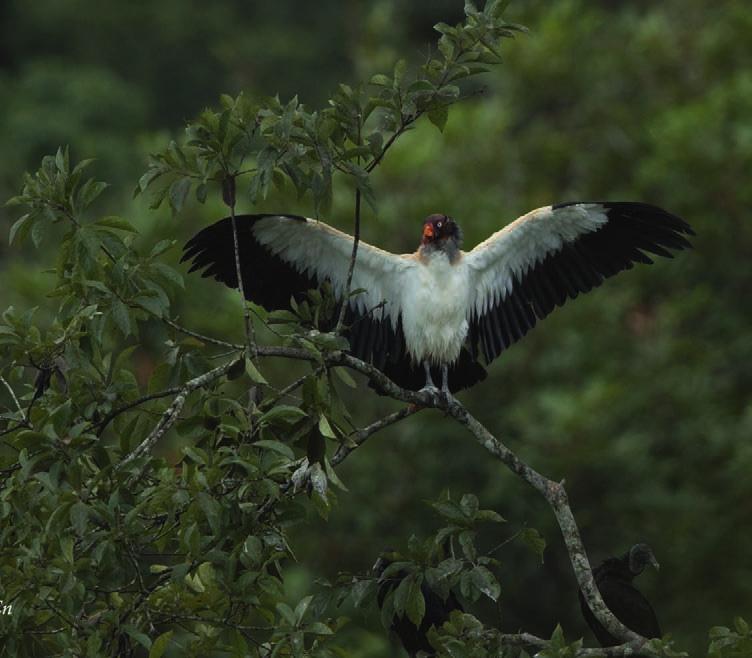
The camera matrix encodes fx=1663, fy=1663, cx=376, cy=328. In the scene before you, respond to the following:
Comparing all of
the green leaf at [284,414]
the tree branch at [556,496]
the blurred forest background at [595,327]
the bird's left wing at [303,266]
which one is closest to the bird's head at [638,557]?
the tree branch at [556,496]

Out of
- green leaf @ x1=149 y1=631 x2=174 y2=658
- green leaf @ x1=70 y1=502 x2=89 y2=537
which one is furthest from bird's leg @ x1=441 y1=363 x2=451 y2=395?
green leaf @ x1=70 y1=502 x2=89 y2=537

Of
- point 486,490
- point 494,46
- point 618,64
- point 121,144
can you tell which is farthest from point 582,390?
point 121,144

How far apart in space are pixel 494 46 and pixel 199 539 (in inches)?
72.4

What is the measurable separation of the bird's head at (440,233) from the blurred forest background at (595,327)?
166 inches

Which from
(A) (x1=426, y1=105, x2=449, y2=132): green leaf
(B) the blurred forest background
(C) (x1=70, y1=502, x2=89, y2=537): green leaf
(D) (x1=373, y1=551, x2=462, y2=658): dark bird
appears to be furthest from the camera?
(B) the blurred forest background

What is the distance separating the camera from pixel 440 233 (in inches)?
286

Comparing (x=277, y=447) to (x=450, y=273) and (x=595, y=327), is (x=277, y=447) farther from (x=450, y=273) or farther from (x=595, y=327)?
(x=595, y=327)

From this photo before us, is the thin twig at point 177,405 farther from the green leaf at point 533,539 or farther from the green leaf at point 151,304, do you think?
the green leaf at point 533,539

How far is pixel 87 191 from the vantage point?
5.20 meters

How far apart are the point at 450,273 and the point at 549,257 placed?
0.45 meters

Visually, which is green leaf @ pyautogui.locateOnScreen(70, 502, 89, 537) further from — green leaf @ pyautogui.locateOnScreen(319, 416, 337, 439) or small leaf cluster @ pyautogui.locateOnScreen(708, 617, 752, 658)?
small leaf cluster @ pyautogui.locateOnScreen(708, 617, 752, 658)

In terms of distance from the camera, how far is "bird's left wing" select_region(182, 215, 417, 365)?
6.71m

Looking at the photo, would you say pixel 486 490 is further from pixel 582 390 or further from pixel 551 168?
pixel 551 168

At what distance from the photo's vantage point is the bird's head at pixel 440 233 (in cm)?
725
